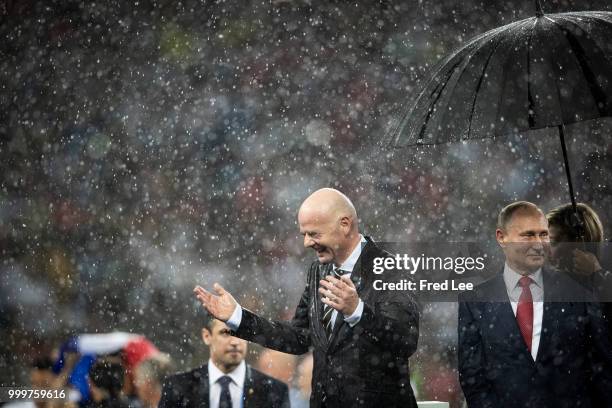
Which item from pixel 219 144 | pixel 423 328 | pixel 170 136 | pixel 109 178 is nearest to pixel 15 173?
pixel 109 178

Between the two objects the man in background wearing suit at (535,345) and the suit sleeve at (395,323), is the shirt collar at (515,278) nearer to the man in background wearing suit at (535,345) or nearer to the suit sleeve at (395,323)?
the man in background wearing suit at (535,345)

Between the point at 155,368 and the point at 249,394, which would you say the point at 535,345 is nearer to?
the point at 249,394

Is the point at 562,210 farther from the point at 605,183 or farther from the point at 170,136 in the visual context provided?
the point at 170,136

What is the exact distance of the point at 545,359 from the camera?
321cm

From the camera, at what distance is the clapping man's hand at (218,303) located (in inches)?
124

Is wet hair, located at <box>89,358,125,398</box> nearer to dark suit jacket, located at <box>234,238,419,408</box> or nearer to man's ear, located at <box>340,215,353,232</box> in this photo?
dark suit jacket, located at <box>234,238,419,408</box>

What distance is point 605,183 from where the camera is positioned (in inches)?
155

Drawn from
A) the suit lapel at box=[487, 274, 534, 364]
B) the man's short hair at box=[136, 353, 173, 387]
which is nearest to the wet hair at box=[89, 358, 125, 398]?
the man's short hair at box=[136, 353, 173, 387]

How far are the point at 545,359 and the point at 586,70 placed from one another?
1.25 meters

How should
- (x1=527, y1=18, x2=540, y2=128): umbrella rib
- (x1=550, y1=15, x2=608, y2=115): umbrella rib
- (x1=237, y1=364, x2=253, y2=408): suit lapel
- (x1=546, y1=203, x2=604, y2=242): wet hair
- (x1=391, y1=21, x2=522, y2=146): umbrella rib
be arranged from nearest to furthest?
(x1=550, y1=15, x2=608, y2=115): umbrella rib < (x1=527, y1=18, x2=540, y2=128): umbrella rib < (x1=391, y1=21, x2=522, y2=146): umbrella rib < (x1=546, y1=203, x2=604, y2=242): wet hair < (x1=237, y1=364, x2=253, y2=408): suit lapel

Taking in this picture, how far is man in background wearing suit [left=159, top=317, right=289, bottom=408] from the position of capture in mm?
3963

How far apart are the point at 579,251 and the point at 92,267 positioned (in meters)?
2.57

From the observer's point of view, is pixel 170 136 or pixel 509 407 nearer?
pixel 509 407

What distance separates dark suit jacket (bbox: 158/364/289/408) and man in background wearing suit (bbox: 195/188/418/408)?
2.41 feet
